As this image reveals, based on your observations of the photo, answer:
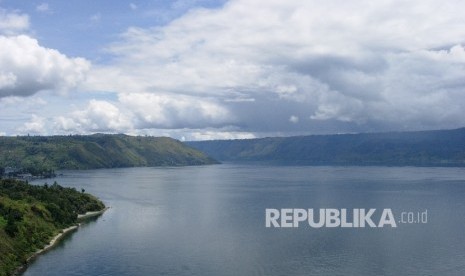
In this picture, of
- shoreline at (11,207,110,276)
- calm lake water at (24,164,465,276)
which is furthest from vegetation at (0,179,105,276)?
calm lake water at (24,164,465,276)

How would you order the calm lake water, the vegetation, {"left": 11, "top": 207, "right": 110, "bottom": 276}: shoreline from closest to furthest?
1. {"left": 11, "top": 207, "right": 110, "bottom": 276}: shoreline
2. the calm lake water
3. the vegetation

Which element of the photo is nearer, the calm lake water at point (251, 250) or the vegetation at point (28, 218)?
the calm lake water at point (251, 250)

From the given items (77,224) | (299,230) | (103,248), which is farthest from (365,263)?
(77,224)

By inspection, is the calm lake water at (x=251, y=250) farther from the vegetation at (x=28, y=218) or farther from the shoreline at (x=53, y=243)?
the vegetation at (x=28, y=218)

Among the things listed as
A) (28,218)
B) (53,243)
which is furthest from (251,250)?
(28,218)

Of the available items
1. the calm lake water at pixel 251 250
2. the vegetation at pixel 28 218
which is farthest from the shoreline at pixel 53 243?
the calm lake water at pixel 251 250

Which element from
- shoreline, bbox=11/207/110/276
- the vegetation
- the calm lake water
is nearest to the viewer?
shoreline, bbox=11/207/110/276

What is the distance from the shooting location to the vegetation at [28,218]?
377 feet

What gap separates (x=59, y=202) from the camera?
176875mm

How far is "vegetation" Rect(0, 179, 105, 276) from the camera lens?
114875 millimetres

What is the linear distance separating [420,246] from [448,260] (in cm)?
1492

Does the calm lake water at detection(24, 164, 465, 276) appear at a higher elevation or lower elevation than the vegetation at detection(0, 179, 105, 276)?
lower

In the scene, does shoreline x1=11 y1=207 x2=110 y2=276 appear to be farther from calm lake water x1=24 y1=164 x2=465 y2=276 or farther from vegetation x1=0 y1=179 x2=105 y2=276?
calm lake water x1=24 y1=164 x2=465 y2=276

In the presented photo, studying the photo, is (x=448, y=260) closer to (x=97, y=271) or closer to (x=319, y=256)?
(x=319, y=256)
